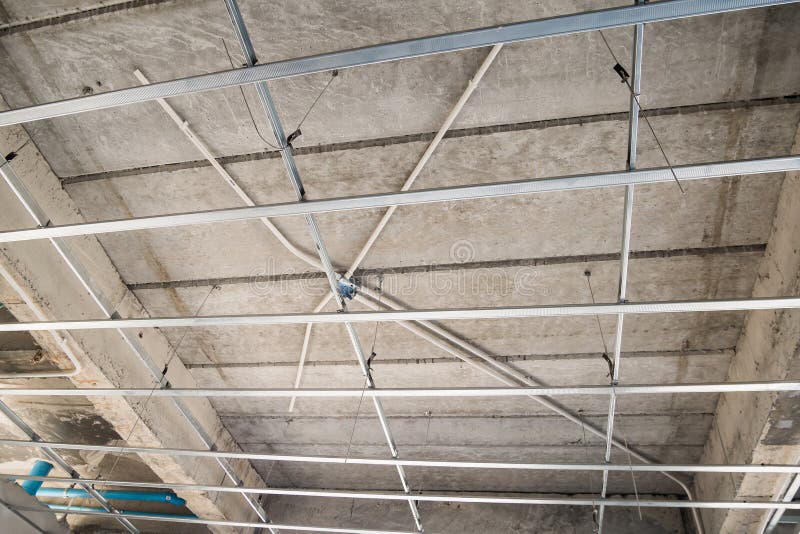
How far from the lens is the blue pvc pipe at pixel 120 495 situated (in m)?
6.18

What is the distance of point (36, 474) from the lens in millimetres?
6328

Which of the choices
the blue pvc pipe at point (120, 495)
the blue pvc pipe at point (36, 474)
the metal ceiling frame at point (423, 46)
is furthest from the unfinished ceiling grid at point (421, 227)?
the blue pvc pipe at point (36, 474)

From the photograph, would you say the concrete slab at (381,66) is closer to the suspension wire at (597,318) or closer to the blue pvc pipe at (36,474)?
the suspension wire at (597,318)

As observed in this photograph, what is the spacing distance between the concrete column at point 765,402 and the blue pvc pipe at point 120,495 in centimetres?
612

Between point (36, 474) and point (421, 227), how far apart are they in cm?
635

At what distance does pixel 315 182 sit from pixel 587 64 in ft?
6.37

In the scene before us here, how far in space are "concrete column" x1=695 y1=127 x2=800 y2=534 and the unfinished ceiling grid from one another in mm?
26

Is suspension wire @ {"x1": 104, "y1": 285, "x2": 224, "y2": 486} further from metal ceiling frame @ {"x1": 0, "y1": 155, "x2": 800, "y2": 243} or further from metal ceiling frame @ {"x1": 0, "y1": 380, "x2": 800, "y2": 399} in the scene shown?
metal ceiling frame @ {"x1": 0, "y1": 155, "x2": 800, "y2": 243}

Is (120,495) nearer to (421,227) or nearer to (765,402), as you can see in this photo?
(421,227)

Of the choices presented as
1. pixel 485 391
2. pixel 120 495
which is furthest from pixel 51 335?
pixel 120 495

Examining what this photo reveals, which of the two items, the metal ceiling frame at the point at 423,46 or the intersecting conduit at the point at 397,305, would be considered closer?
the metal ceiling frame at the point at 423,46

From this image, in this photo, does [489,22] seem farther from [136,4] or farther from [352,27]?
[136,4]

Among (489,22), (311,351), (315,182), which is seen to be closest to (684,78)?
(489,22)

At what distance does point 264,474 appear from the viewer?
6.48 metres
